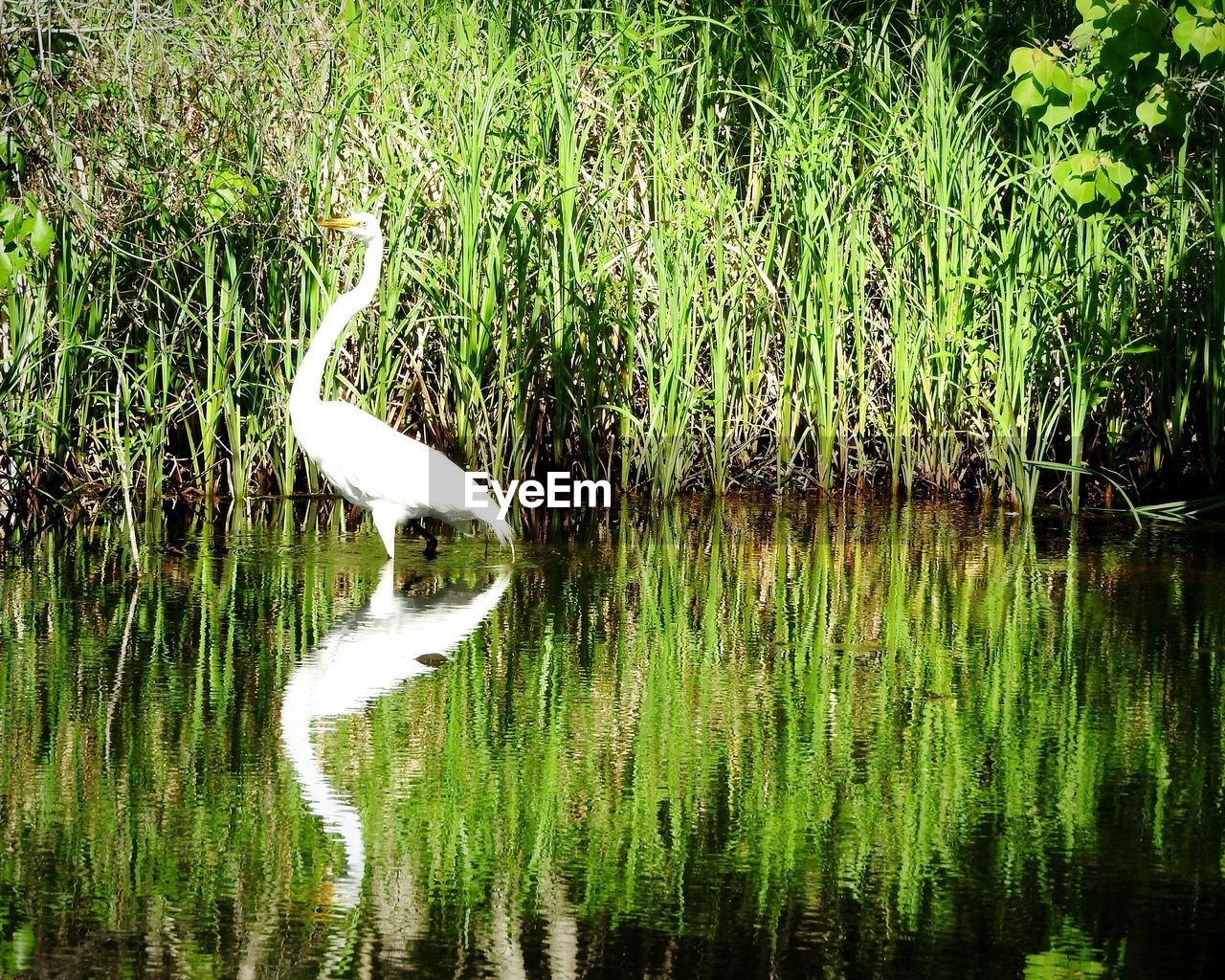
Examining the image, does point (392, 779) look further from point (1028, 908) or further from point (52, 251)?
point (52, 251)

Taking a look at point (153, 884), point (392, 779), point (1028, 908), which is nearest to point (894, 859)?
point (1028, 908)

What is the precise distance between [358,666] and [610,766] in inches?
42.8

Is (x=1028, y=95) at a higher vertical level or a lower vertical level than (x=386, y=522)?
higher

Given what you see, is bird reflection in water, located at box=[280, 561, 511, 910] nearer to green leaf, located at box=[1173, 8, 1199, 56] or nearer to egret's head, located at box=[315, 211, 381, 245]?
egret's head, located at box=[315, 211, 381, 245]

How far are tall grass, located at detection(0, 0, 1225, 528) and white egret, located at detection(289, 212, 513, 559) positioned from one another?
40.1 inches

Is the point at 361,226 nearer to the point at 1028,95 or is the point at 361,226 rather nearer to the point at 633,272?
the point at 633,272

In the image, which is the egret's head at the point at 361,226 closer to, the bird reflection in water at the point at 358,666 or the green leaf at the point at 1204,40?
the bird reflection in water at the point at 358,666

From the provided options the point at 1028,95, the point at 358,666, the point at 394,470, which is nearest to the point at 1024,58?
the point at 1028,95

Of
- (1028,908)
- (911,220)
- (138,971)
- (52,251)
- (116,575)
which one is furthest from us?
(911,220)

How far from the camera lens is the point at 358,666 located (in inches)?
170

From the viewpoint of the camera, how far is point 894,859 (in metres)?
2.93

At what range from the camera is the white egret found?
558 centimetres

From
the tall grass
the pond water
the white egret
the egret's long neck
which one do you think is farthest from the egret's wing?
the tall grass

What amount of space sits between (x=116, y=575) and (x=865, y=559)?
257 centimetres
